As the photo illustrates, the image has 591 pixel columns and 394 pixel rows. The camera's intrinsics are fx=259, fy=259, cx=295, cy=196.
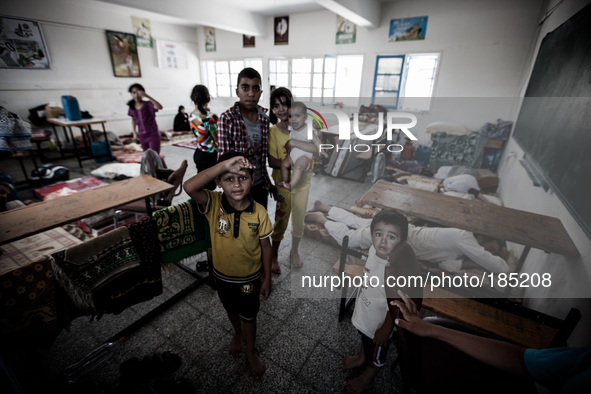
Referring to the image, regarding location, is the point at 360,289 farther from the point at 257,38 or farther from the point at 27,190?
the point at 257,38

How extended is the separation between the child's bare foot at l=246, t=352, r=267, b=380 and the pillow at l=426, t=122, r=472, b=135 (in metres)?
1.60

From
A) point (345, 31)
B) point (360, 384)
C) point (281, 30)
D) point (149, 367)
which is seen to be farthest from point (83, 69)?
point (360, 384)

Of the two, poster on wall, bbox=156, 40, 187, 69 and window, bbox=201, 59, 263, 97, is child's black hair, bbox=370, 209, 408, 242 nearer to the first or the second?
window, bbox=201, 59, 263, 97

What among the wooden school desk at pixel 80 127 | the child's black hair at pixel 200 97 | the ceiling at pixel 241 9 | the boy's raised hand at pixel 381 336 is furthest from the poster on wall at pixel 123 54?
the boy's raised hand at pixel 381 336

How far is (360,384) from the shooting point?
4.71ft

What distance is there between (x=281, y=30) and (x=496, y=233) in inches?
335

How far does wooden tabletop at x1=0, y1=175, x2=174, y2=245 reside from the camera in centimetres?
155

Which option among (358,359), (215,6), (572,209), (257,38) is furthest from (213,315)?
(257,38)

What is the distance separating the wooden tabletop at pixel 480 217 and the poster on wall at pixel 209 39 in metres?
10.3

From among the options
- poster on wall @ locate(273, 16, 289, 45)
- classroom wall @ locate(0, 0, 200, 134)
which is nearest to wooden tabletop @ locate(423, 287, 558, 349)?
poster on wall @ locate(273, 16, 289, 45)

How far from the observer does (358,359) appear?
5.10 ft

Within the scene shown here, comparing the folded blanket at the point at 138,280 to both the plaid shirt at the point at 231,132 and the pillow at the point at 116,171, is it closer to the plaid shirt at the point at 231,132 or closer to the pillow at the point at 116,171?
the plaid shirt at the point at 231,132

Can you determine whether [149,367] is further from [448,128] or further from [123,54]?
[123,54]

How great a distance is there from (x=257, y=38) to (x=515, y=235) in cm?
917
